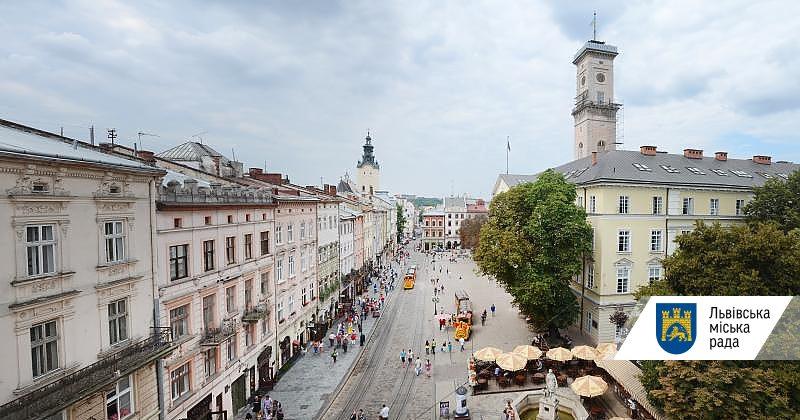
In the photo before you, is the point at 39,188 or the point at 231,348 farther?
the point at 231,348

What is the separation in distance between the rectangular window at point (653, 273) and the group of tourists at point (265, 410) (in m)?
28.2

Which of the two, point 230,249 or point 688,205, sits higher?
point 688,205

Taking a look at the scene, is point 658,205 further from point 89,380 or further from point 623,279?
point 89,380

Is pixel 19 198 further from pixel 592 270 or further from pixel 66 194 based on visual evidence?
pixel 592 270

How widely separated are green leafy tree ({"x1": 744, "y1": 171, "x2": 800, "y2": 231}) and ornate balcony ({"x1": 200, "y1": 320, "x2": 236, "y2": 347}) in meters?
36.8

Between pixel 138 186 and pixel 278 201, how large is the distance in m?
11.3

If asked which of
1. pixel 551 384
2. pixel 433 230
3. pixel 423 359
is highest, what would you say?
pixel 551 384

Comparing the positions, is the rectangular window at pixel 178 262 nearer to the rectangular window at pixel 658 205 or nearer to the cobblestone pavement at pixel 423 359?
the cobblestone pavement at pixel 423 359

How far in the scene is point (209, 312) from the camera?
63.6ft

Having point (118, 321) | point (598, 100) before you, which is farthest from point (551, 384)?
point (598, 100)

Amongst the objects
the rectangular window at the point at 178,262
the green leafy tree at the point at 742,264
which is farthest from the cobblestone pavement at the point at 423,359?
the green leafy tree at the point at 742,264

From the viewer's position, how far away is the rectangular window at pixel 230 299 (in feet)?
68.3

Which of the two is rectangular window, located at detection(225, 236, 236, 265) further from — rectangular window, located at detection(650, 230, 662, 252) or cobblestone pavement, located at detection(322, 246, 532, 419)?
rectangular window, located at detection(650, 230, 662, 252)

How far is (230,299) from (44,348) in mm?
9769
